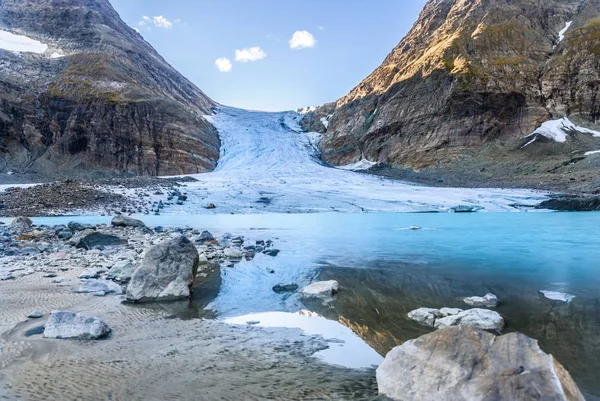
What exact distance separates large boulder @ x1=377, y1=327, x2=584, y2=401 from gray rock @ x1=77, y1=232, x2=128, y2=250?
10.6m

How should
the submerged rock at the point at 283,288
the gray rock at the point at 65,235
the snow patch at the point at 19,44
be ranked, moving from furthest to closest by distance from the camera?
the snow patch at the point at 19,44
the gray rock at the point at 65,235
the submerged rock at the point at 283,288

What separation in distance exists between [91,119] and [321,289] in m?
60.4

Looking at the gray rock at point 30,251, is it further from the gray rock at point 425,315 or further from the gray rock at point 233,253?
the gray rock at point 425,315

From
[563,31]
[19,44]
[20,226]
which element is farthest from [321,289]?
[19,44]

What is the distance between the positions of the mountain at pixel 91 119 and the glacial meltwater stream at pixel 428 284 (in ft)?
152

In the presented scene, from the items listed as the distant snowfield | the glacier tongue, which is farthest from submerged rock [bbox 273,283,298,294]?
the distant snowfield

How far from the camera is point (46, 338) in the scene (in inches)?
170

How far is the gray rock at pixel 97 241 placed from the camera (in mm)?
11473

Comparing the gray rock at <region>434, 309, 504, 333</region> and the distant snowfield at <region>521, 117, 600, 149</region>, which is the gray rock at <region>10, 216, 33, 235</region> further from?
the distant snowfield at <region>521, 117, 600, 149</region>

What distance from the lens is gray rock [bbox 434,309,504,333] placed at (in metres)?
4.92

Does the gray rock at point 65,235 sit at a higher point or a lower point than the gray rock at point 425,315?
lower

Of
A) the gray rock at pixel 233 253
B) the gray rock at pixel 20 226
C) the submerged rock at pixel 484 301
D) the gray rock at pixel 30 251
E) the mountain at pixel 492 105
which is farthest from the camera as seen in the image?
the mountain at pixel 492 105

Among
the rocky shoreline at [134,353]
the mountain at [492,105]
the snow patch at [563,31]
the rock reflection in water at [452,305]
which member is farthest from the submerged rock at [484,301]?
the snow patch at [563,31]

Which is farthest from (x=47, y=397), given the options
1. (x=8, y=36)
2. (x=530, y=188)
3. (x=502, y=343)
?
(x=8, y=36)
